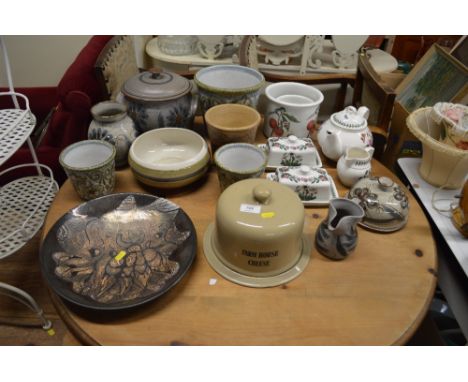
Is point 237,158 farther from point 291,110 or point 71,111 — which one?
point 71,111

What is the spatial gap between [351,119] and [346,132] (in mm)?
44

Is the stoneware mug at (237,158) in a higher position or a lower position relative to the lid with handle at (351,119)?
lower

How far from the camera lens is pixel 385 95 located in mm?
1250

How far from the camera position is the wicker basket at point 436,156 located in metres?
1.03

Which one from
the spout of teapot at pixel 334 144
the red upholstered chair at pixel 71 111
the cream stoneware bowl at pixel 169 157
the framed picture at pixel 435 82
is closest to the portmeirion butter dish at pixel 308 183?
the spout of teapot at pixel 334 144

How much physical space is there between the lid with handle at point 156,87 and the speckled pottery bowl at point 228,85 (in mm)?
64

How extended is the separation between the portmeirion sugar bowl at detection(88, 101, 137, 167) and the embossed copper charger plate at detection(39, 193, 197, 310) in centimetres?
17

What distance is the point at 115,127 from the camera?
112 centimetres

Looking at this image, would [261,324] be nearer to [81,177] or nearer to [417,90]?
[81,177]

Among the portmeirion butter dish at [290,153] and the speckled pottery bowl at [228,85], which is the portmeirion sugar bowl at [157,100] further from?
the portmeirion butter dish at [290,153]

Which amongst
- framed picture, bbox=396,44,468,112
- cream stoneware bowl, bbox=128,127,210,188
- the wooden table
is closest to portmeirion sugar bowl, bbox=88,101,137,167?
cream stoneware bowl, bbox=128,127,210,188

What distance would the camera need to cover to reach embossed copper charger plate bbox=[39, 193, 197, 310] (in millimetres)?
824

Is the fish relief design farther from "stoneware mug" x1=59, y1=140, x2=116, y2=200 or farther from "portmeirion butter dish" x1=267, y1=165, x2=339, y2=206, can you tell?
"portmeirion butter dish" x1=267, y1=165, x2=339, y2=206

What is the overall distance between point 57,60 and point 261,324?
2354mm
